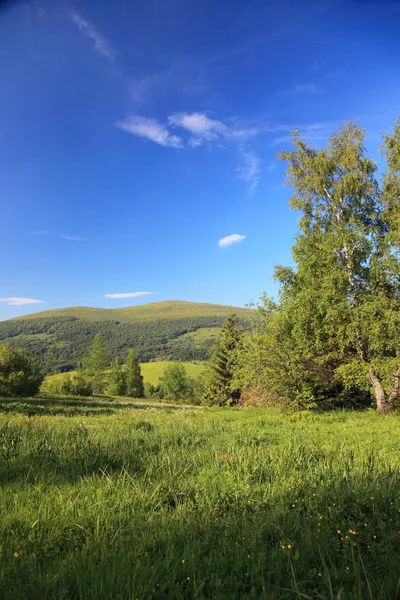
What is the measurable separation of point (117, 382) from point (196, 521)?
102 meters

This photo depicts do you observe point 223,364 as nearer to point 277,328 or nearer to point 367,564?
point 277,328

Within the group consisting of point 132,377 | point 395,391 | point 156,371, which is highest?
point 395,391

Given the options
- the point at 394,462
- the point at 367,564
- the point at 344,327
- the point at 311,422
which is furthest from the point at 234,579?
the point at 344,327

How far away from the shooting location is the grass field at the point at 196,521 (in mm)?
2698

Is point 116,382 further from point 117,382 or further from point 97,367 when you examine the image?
point 97,367

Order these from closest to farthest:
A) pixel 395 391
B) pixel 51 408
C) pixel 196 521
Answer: pixel 196 521, pixel 395 391, pixel 51 408

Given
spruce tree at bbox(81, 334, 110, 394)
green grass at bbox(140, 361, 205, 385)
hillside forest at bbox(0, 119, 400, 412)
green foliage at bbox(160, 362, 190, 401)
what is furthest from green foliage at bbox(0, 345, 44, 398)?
green grass at bbox(140, 361, 205, 385)

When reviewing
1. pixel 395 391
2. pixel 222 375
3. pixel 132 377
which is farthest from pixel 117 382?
pixel 395 391

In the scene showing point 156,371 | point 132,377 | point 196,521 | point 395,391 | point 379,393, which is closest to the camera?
point 196,521

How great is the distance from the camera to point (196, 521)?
3855 mm

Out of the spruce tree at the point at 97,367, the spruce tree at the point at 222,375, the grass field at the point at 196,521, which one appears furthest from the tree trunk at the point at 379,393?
the spruce tree at the point at 97,367

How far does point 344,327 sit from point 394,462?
38.4 feet

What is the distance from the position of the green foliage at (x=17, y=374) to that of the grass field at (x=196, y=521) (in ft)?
129

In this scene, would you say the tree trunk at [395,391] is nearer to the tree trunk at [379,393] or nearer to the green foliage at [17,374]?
the tree trunk at [379,393]
